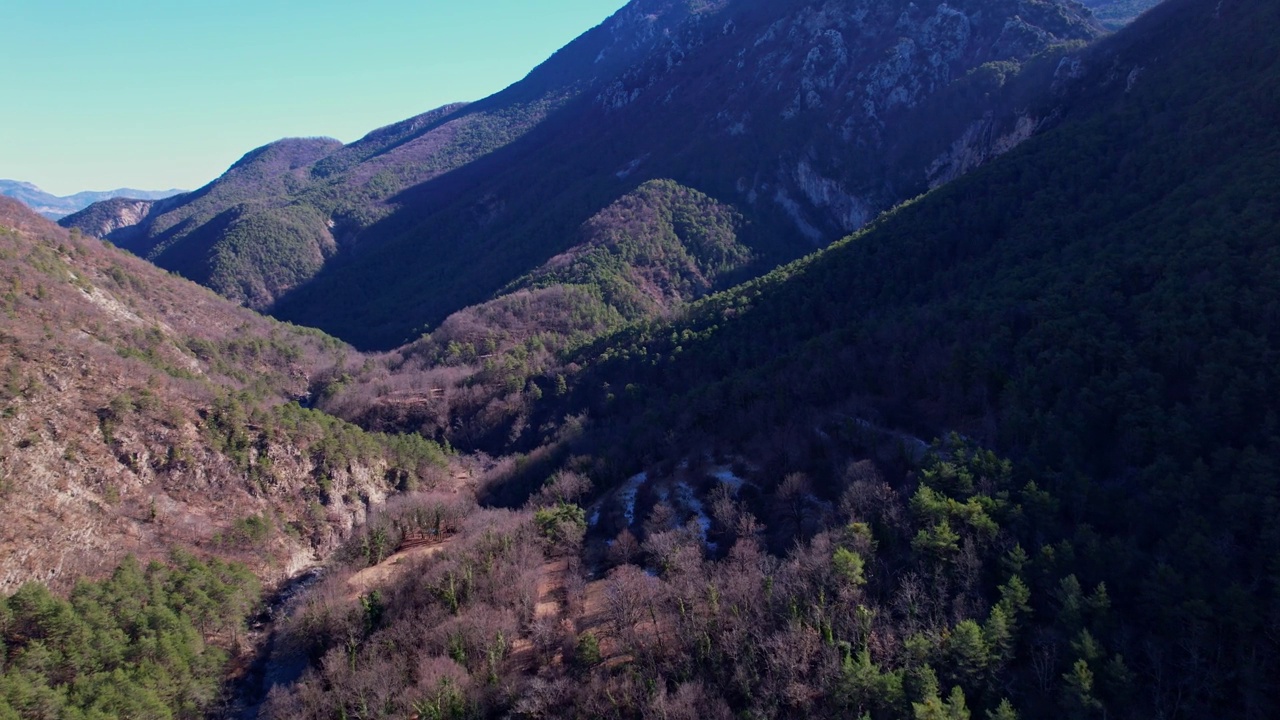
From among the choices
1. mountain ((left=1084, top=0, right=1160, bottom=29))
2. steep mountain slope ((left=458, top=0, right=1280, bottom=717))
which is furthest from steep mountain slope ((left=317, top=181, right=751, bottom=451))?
mountain ((left=1084, top=0, right=1160, bottom=29))

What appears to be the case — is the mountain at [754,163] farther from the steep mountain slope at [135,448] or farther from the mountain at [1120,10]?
Result: the steep mountain slope at [135,448]

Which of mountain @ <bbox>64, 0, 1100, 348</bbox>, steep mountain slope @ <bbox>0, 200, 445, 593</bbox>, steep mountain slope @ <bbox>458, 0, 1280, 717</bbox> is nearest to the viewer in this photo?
steep mountain slope @ <bbox>458, 0, 1280, 717</bbox>

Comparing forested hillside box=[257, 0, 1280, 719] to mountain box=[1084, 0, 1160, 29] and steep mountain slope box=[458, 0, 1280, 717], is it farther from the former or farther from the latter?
mountain box=[1084, 0, 1160, 29]

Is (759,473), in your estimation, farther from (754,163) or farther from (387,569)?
(754,163)

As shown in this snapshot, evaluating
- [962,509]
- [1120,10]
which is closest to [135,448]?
[962,509]

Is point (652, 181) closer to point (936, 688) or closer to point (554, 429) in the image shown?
point (554, 429)

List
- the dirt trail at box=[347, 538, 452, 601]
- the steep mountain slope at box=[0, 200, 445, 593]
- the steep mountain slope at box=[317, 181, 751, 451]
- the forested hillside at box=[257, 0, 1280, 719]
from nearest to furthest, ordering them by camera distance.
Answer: the forested hillside at box=[257, 0, 1280, 719] < the steep mountain slope at box=[0, 200, 445, 593] < the dirt trail at box=[347, 538, 452, 601] < the steep mountain slope at box=[317, 181, 751, 451]

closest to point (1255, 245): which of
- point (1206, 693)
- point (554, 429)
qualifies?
point (1206, 693)

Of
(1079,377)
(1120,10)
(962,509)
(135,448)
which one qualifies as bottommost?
(962,509)

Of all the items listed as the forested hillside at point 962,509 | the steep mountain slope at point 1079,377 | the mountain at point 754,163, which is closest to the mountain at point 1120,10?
the mountain at point 754,163
